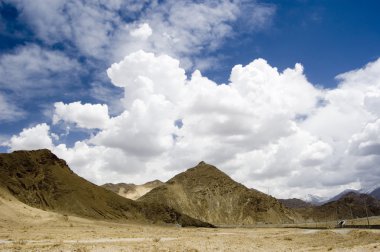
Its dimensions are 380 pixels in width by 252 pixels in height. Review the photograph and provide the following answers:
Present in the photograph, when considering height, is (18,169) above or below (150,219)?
above

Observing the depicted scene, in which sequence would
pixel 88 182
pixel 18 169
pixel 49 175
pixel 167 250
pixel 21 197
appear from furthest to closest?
pixel 88 182 < pixel 49 175 < pixel 18 169 < pixel 21 197 < pixel 167 250

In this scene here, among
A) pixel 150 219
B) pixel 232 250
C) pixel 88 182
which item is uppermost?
pixel 88 182

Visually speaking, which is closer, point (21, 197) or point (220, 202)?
point (21, 197)

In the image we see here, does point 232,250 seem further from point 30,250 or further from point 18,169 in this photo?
point 18,169

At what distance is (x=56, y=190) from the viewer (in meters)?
109

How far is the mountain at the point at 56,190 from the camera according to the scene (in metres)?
101

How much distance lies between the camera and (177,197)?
193875 millimetres

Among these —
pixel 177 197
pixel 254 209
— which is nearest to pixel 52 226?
pixel 177 197

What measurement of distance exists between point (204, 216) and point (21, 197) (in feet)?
352

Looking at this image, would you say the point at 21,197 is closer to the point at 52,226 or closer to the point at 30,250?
the point at 52,226

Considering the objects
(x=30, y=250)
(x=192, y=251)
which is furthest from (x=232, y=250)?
(x=30, y=250)

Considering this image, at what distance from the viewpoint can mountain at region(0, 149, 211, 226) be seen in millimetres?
101119

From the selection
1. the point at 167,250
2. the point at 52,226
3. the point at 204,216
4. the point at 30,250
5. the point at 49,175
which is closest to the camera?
→ the point at 30,250

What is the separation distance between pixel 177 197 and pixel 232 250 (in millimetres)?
160225
